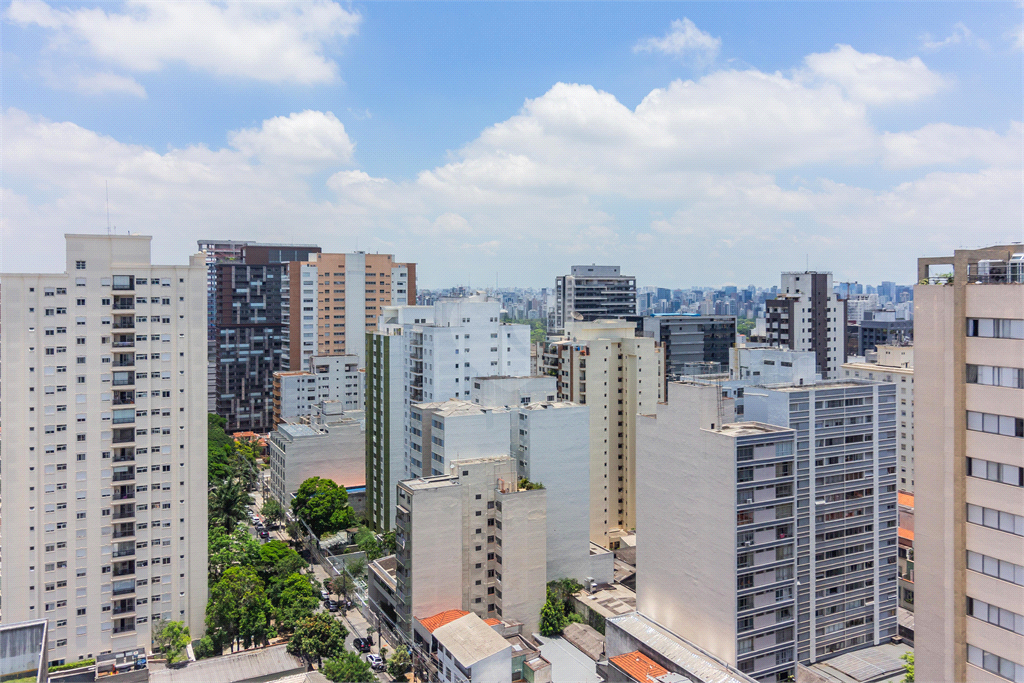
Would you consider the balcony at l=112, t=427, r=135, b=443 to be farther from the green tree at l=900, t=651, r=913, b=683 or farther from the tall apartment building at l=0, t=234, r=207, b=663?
the green tree at l=900, t=651, r=913, b=683

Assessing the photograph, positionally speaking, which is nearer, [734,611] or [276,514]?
[734,611]

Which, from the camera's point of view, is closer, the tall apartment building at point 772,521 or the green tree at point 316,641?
the tall apartment building at point 772,521

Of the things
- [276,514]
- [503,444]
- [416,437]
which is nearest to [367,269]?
[276,514]

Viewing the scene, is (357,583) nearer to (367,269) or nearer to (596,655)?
(596,655)

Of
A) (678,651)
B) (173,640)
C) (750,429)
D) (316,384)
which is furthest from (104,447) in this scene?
(316,384)

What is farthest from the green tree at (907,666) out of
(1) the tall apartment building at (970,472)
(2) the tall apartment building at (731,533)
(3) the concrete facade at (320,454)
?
(3) the concrete facade at (320,454)

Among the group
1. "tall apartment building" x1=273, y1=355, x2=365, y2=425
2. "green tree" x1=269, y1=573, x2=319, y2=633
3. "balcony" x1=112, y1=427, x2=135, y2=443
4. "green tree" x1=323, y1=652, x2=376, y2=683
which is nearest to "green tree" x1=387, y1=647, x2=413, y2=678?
"green tree" x1=323, y1=652, x2=376, y2=683

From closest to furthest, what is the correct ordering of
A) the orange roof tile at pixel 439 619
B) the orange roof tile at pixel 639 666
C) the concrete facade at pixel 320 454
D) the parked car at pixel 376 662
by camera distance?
the orange roof tile at pixel 639 666 → the orange roof tile at pixel 439 619 → the parked car at pixel 376 662 → the concrete facade at pixel 320 454

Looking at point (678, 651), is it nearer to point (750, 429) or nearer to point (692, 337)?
point (750, 429)

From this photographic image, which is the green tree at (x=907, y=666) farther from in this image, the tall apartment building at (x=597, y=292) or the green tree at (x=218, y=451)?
the tall apartment building at (x=597, y=292)
